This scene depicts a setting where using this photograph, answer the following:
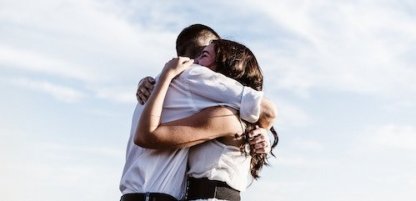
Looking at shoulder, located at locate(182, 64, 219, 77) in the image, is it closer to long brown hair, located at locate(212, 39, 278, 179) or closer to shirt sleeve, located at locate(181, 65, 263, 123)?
A: shirt sleeve, located at locate(181, 65, 263, 123)

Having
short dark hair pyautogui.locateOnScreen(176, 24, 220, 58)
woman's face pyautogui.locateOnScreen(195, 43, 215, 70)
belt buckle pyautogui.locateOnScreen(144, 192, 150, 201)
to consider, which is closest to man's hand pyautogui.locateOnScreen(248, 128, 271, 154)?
woman's face pyautogui.locateOnScreen(195, 43, 215, 70)

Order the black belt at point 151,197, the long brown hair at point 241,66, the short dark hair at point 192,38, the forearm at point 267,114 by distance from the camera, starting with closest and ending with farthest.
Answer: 1. the black belt at point 151,197
2. the forearm at point 267,114
3. the long brown hair at point 241,66
4. the short dark hair at point 192,38

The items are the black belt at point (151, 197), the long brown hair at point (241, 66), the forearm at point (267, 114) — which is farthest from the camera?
the long brown hair at point (241, 66)

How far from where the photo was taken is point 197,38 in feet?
18.1

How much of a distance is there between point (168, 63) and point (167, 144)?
65 cm

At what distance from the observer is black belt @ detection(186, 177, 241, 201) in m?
4.21

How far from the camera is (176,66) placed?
455 centimetres

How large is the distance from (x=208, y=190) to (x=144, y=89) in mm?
902

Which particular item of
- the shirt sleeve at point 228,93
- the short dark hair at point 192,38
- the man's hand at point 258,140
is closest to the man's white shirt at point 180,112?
the shirt sleeve at point 228,93

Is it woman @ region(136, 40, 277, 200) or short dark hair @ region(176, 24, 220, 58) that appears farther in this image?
short dark hair @ region(176, 24, 220, 58)

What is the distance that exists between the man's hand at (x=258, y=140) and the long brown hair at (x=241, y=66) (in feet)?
0.33

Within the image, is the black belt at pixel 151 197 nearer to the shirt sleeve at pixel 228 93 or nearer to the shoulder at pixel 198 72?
the shirt sleeve at pixel 228 93

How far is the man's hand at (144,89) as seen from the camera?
15.2 ft

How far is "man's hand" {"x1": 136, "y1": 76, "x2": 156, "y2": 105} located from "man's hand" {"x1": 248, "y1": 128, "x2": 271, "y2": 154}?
0.77 meters
